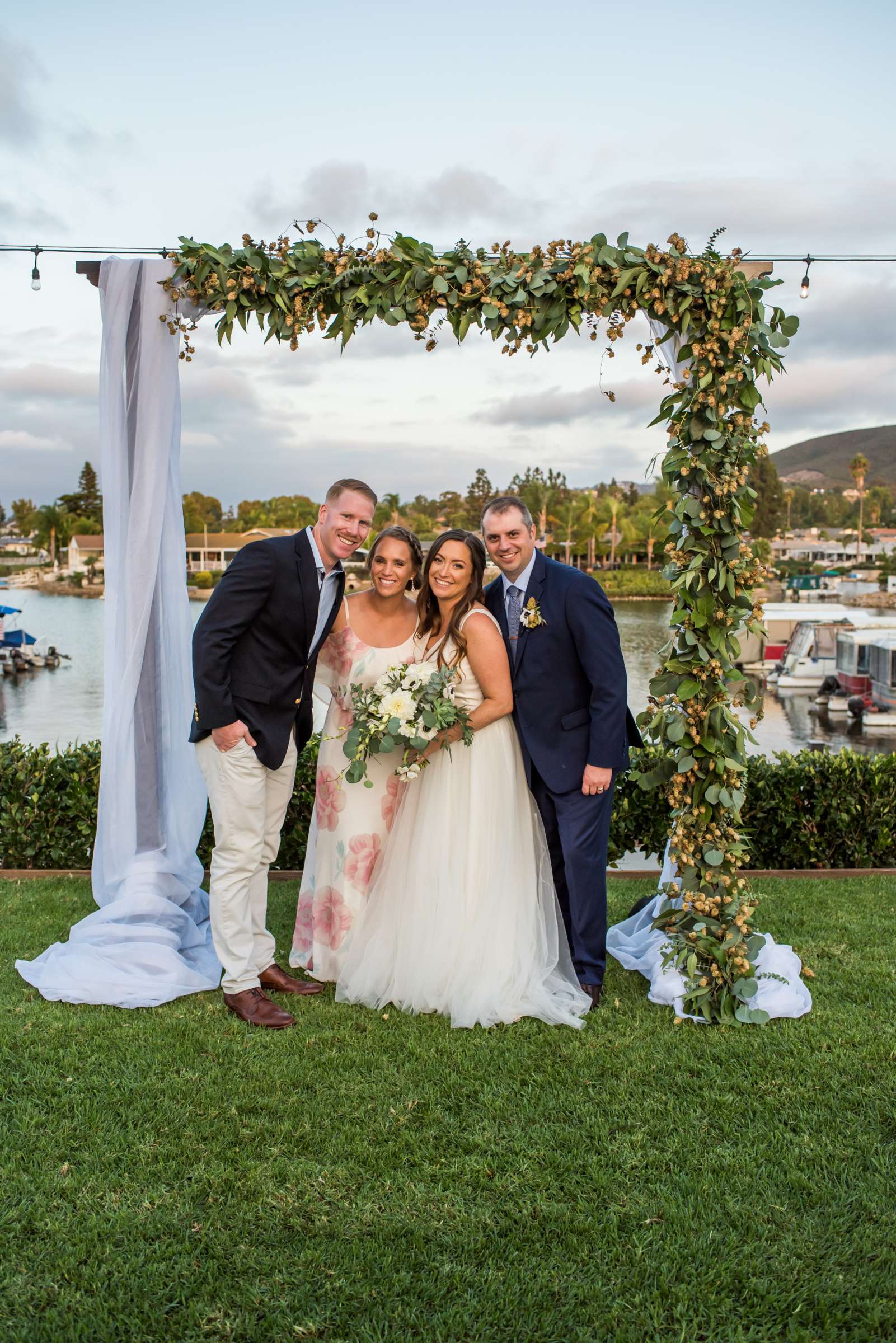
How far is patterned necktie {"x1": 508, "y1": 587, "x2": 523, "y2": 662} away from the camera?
441 cm

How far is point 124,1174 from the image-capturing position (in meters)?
2.91

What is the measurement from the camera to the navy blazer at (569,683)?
167 inches

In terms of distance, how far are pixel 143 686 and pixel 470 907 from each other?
6.90ft

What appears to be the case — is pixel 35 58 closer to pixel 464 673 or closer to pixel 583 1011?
pixel 464 673

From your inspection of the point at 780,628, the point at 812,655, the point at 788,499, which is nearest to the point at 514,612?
the point at 812,655

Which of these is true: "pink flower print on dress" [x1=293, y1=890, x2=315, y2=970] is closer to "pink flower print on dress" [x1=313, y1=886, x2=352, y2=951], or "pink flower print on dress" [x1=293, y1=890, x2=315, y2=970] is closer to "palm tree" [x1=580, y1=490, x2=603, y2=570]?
"pink flower print on dress" [x1=313, y1=886, x2=352, y2=951]

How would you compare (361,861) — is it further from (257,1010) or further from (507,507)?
(507,507)

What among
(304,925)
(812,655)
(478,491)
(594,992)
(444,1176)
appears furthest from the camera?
(478,491)

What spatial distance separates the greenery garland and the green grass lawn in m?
0.56

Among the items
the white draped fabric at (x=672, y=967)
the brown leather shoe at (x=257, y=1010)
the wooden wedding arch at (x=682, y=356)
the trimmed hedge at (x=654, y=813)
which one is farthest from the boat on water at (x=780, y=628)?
the brown leather shoe at (x=257, y=1010)

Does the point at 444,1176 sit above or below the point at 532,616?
below

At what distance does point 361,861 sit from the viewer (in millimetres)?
4551

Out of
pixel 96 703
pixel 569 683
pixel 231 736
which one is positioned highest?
pixel 569 683

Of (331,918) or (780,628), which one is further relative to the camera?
(780,628)
